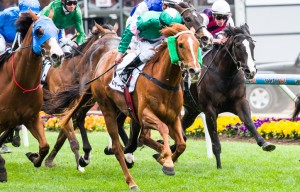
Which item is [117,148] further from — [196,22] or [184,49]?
[196,22]

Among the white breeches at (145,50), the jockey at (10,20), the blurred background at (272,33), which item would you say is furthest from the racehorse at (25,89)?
the blurred background at (272,33)

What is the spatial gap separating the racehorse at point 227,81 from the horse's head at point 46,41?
2.36 m

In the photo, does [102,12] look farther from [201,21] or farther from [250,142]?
[201,21]

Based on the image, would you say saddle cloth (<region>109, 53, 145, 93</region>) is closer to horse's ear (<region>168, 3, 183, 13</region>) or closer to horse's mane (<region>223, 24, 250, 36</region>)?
horse's ear (<region>168, 3, 183, 13</region>)

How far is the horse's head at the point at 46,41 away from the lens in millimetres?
8914

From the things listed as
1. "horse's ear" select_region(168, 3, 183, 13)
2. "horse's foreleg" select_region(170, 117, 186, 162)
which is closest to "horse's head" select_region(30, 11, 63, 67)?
"horse's foreleg" select_region(170, 117, 186, 162)

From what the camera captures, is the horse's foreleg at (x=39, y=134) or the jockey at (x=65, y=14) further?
the jockey at (x=65, y=14)

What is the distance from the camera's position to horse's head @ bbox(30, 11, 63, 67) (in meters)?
8.91

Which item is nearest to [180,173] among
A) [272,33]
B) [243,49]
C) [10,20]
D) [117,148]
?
[117,148]

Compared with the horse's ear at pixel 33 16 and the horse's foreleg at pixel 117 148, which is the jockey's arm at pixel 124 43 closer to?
the horse's foreleg at pixel 117 148

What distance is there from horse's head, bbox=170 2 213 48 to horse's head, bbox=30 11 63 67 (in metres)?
1.57

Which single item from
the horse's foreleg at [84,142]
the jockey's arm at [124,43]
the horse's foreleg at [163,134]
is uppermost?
the jockey's arm at [124,43]

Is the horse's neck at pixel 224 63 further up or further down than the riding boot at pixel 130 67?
further down

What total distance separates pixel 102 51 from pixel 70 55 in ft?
2.25
